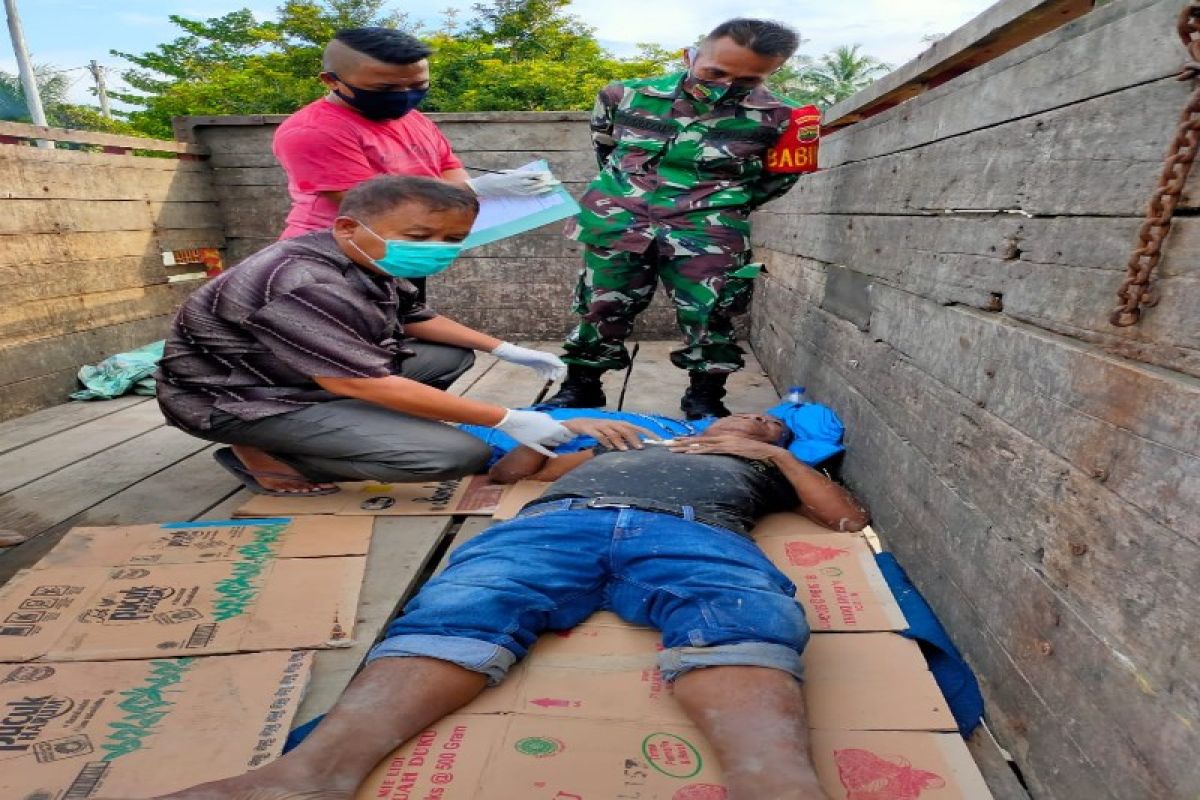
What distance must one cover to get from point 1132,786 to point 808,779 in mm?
424

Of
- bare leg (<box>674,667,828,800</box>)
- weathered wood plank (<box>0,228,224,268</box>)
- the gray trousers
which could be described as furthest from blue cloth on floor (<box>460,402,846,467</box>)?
weathered wood plank (<box>0,228,224,268</box>)

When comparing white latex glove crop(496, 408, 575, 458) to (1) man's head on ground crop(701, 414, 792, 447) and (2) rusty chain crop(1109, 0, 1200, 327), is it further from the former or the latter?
(2) rusty chain crop(1109, 0, 1200, 327)

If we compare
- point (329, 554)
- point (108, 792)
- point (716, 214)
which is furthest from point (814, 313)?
point (108, 792)

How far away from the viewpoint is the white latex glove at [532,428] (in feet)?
7.14

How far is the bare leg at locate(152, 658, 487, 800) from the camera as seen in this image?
102 cm

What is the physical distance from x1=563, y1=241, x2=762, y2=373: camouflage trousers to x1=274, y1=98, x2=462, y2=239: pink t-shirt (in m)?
0.82

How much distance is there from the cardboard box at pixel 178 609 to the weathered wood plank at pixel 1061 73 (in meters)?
1.72

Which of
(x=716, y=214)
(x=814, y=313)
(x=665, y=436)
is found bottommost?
(x=665, y=436)

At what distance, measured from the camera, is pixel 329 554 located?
190 centimetres

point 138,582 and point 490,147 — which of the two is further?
point 490,147

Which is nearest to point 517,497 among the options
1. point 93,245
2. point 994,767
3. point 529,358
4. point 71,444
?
point 529,358

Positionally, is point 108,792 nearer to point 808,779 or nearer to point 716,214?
point 808,779

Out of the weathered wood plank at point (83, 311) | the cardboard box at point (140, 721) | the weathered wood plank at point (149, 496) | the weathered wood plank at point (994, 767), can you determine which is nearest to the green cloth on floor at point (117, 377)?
the weathered wood plank at point (83, 311)

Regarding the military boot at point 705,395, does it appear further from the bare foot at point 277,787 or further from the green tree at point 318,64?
the green tree at point 318,64
